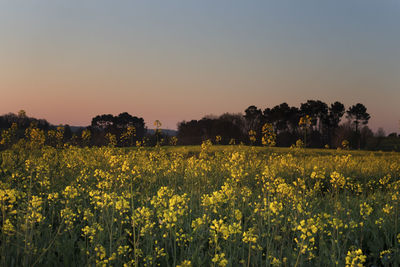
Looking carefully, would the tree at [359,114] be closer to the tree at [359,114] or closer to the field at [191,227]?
the tree at [359,114]

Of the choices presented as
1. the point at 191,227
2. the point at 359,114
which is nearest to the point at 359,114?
the point at 359,114

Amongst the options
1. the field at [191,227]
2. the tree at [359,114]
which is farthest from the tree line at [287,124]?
the field at [191,227]

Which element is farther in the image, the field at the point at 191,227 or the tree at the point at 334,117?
the tree at the point at 334,117

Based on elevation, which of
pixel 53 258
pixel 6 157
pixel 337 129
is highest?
pixel 337 129

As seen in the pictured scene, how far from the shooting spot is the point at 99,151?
15.2 metres

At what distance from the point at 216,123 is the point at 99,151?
49.9m

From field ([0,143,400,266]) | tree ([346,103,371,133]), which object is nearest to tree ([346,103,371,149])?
tree ([346,103,371,133])

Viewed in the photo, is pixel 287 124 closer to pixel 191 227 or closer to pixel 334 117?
pixel 334 117

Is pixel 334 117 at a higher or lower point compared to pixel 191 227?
higher

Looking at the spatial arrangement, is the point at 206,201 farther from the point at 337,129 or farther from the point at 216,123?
the point at 337,129

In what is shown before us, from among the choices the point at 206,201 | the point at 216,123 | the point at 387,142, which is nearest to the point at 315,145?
the point at 387,142

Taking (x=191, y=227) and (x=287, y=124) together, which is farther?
(x=287, y=124)

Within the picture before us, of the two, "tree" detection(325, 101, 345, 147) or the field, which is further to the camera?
"tree" detection(325, 101, 345, 147)

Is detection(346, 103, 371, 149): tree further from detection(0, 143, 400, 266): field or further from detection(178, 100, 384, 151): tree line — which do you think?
detection(0, 143, 400, 266): field
